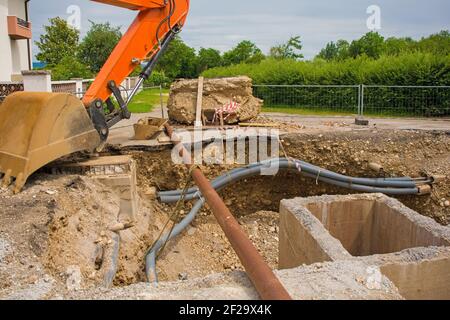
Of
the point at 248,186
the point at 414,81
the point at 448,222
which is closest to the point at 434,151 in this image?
the point at 448,222

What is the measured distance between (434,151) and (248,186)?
4167mm

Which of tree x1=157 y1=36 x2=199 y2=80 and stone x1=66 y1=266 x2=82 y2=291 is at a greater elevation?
tree x1=157 y1=36 x2=199 y2=80

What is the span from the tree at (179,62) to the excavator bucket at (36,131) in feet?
124

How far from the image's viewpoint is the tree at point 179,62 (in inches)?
1750

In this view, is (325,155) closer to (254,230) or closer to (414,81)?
(254,230)

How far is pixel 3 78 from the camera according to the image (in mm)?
19719

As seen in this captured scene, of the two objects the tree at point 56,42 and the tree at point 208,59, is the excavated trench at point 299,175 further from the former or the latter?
the tree at point 208,59

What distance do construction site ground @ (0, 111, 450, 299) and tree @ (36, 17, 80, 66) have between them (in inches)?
936

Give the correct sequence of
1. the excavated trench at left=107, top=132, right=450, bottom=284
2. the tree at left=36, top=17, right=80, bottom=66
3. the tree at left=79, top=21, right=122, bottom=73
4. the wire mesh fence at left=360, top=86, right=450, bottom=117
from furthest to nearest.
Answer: the tree at left=79, top=21, right=122, bottom=73 < the tree at left=36, top=17, right=80, bottom=66 < the wire mesh fence at left=360, top=86, right=450, bottom=117 < the excavated trench at left=107, top=132, right=450, bottom=284

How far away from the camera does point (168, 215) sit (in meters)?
7.79

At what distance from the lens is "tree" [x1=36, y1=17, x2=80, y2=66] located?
3244cm

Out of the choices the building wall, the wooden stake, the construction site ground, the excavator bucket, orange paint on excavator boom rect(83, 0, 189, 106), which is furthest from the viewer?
the building wall

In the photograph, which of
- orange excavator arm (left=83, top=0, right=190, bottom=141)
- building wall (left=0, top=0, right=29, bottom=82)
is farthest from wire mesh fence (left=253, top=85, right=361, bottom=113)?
building wall (left=0, top=0, right=29, bottom=82)

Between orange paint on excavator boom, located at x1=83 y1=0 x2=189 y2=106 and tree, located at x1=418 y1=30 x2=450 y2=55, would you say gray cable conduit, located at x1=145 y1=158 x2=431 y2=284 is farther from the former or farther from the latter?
tree, located at x1=418 y1=30 x2=450 y2=55
